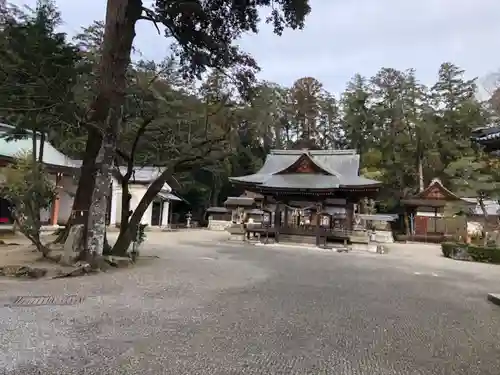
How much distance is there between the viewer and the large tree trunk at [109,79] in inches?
390

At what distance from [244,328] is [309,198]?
1801 centimetres

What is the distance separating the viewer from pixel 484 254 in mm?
17719

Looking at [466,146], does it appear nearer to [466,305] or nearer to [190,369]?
[466,305]

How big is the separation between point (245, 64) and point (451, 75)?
127 ft

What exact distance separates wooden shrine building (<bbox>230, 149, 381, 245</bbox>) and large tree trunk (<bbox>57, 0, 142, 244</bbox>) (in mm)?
13092

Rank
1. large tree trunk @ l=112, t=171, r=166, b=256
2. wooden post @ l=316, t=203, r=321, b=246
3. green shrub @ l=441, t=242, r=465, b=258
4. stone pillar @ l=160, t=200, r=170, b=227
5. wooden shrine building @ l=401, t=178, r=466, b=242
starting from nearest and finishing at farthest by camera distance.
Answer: large tree trunk @ l=112, t=171, r=166, b=256 < green shrub @ l=441, t=242, r=465, b=258 < wooden post @ l=316, t=203, r=321, b=246 < wooden shrine building @ l=401, t=178, r=466, b=242 < stone pillar @ l=160, t=200, r=170, b=227

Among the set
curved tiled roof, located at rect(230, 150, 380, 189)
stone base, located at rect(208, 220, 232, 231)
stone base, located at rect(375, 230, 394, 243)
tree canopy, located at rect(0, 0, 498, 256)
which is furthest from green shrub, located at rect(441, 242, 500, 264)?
stone base, located at rect(208, 220, 232, 231)

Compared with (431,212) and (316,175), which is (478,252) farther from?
(431,212)

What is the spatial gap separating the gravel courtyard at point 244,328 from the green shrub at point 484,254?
9180 mm

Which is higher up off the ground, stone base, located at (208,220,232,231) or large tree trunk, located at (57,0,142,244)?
large tree trunk, located at (57,0,142,244)

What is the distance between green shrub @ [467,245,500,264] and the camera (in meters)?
17.3

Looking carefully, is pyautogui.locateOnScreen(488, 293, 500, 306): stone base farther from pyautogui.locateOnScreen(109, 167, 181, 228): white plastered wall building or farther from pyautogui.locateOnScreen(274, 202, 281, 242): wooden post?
pyautogui.locateOnScreen(109, 167, 181, 228): white plastered wall building

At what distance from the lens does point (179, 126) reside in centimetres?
1558

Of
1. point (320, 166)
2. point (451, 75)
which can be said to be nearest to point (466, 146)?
point (451, 75)
